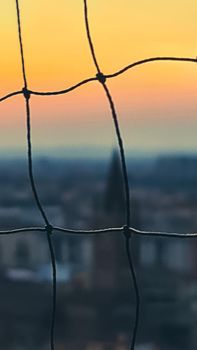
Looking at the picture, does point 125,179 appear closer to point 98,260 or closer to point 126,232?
point 126,232

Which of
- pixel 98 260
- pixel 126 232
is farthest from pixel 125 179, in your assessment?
pixel 98 260

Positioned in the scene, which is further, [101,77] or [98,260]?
[98,260]

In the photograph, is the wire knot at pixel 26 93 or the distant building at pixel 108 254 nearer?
the wire knot at pixel 26 93

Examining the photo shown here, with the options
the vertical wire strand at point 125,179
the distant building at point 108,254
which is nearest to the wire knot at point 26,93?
the vertical wire strand at point 125,179

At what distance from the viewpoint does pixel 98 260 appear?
56.4 inches

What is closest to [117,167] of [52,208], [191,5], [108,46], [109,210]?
[52,208]

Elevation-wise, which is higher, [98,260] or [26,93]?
[26,93]

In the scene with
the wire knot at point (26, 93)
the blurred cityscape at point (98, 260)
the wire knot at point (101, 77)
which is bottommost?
the blurred cityscape at point (98, 260)

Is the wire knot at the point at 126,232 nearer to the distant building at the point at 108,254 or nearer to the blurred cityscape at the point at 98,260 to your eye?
the blurred cityscape at the point at 98,260

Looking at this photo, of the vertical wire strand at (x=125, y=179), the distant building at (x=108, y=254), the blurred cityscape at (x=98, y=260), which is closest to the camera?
the vertical wire strand at (x=125, y=179)

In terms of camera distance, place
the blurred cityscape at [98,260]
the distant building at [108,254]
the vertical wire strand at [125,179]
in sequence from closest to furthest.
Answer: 1. the vertical wire strand at [125,179]
2. the blurred cityscape at [98,260]
3. the distant building at [108,254]

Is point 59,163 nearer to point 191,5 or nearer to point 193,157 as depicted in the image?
point 193,157

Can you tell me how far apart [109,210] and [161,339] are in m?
0.17

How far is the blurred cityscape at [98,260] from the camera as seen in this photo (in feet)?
3.39
